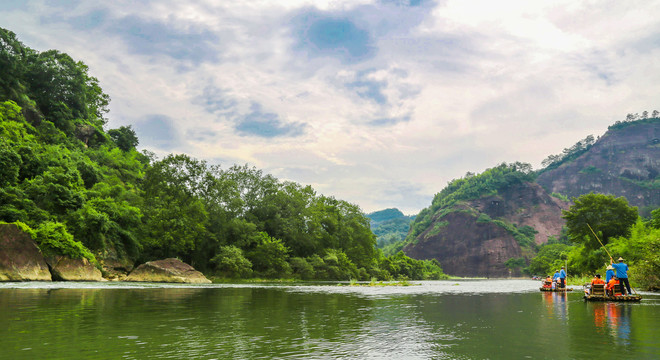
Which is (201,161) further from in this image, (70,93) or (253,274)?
(70,93)

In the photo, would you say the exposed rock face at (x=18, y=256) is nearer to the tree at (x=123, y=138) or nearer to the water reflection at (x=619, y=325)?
the water reflection at (x=619, y=325)

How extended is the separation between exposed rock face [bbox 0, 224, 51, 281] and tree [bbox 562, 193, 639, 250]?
226 ft

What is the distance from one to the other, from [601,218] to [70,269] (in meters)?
72.7

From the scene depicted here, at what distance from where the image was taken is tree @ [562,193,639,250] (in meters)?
65.1

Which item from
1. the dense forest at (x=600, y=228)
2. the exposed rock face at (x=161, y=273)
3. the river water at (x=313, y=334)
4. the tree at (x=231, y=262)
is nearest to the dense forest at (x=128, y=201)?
the tree at (x=231, y=262)

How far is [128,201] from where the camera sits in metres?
71.6

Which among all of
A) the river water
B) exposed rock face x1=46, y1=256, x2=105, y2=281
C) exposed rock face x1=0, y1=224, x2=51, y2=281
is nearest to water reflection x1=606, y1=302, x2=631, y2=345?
the river water

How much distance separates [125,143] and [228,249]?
5135cm

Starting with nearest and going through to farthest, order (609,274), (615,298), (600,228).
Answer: (615,298), (609,274), (600,228)

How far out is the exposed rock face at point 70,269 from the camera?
1795 inches

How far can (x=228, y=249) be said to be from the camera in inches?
2933

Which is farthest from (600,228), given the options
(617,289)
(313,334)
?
(313,334)

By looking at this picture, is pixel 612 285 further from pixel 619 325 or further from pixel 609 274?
pixel 619 325

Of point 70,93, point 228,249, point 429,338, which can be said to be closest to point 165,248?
point 228,249
